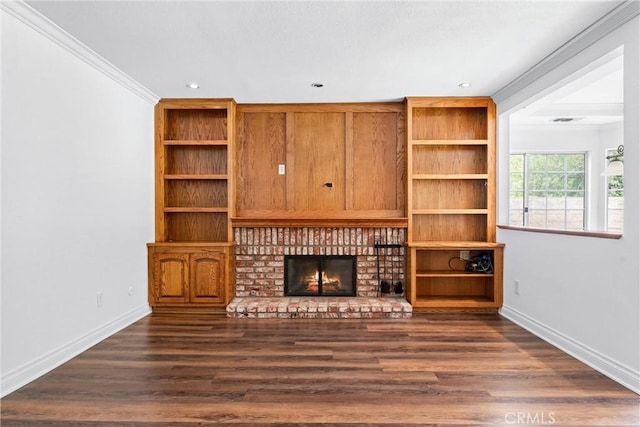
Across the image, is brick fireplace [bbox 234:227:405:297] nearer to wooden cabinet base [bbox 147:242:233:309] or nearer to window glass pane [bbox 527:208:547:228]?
wooden cabinet base [bbox 147:242:233:309]

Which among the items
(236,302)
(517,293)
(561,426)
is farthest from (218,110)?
(561,426)

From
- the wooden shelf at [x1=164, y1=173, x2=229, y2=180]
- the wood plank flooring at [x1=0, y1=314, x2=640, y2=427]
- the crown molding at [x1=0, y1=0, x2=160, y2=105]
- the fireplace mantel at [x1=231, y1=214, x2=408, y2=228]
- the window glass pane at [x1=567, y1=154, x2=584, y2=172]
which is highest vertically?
the crown molding at [x1=0, y1=0, x2=160, y2=105]

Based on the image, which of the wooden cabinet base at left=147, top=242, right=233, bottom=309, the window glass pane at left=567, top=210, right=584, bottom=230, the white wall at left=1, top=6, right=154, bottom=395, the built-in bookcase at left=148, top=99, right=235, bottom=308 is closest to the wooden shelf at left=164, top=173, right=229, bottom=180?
the built-in bookcase at left=148, top=99, right=235, bottom=308

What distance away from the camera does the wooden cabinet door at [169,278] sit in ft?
13.6

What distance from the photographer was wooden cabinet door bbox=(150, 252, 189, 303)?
414cm

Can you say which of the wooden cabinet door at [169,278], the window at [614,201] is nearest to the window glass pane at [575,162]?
the window at [614,201]

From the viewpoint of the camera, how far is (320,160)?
178 inches

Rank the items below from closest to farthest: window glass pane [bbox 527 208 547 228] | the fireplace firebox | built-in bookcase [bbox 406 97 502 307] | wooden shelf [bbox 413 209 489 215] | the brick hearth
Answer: the brick hearth
wooden shelf [bbox 413 209 489 215]
built-in bookcase [bbox 406 97 502 307]
the fireplace firebox
window glass pane [bbox 527 208 547 228]

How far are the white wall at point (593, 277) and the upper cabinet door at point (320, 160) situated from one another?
1.95 metres

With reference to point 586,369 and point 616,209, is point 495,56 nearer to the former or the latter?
point 586,369

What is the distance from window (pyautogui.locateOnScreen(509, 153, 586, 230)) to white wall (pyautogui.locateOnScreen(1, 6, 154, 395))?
17.5ft

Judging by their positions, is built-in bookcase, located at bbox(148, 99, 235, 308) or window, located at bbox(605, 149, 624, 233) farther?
window, located at bbox(605, 149, 624, 233)

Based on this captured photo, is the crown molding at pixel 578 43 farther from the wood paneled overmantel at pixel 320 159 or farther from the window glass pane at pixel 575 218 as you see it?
the window glass pane at pixel 575 218

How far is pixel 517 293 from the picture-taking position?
3.85 meters
